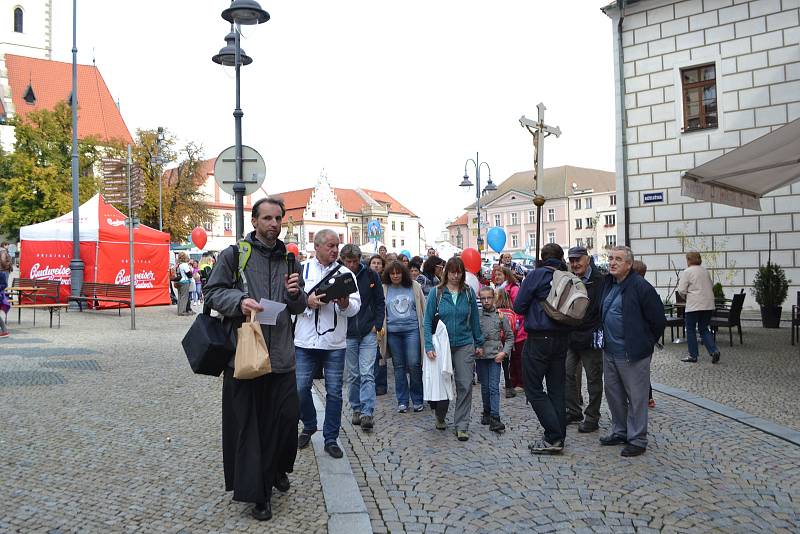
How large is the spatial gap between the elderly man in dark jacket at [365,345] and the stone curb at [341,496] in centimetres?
88

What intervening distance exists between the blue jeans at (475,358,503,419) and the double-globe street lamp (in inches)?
181

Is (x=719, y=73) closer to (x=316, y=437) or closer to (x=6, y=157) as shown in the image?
(x=316, y=437)

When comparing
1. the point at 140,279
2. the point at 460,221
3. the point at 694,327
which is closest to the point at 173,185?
the point at 140,279

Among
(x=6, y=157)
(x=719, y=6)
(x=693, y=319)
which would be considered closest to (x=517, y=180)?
(x=6, y=157)

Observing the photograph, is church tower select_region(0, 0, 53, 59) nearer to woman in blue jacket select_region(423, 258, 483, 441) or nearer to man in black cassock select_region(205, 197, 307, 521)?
woman in blue jacket select_region(423, 258, 483, 441)

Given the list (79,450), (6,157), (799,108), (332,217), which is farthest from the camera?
(332,217)

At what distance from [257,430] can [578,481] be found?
2324 millimetres

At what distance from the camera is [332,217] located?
109062 millimetres

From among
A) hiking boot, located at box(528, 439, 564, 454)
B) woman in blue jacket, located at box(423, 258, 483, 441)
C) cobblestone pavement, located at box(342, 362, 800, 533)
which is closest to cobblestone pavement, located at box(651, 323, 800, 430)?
cobblestone pavement, located at box(342, 362, 800, 533)

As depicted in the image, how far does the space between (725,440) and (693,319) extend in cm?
499

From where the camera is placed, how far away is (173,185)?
2141 inches

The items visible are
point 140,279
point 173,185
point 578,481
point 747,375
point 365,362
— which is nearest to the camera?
point 578,481

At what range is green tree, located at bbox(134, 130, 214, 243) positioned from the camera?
5238 cm

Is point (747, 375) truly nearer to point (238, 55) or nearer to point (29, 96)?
point (238, 55)
